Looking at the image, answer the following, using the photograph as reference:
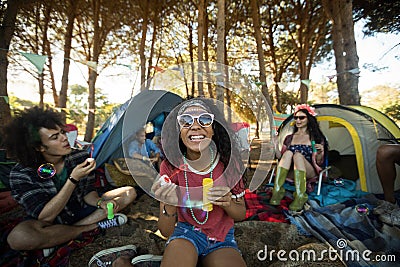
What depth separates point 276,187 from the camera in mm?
2594

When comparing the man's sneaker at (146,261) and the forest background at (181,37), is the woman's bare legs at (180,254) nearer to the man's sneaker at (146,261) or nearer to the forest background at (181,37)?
the man's sneaker at (146,261)

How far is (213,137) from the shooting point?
4.30 feet

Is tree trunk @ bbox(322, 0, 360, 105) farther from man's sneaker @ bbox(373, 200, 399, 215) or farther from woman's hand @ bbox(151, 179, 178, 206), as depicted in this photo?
woman's hand @ bbox(151, 179, 178, 206)

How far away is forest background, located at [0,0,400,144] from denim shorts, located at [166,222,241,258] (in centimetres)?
79

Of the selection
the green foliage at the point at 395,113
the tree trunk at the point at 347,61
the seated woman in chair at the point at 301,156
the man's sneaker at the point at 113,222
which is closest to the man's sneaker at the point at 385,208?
the seated woman in chair at the point at 301,156

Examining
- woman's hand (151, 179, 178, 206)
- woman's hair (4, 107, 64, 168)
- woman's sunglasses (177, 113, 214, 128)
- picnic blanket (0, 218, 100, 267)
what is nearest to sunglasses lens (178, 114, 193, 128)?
woman's sunglasses (177, 113, 214, 128)

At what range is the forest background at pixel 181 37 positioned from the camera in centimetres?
421

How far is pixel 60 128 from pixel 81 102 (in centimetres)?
2082

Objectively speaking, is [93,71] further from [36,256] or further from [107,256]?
[107,256]

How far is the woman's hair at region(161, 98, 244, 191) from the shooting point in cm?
118

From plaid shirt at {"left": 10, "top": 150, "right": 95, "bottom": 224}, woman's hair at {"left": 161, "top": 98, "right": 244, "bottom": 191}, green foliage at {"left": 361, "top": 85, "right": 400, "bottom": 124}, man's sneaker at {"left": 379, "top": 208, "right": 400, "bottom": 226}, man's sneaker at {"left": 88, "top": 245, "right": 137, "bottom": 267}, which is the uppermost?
green foliage at {"left": 361, "top": 85, "right": 400, "bottom": 124}

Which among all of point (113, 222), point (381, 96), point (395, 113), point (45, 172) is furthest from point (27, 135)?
point (381, 96)

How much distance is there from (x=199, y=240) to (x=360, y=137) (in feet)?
9.01

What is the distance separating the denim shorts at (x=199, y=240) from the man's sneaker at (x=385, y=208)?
5.21ft
